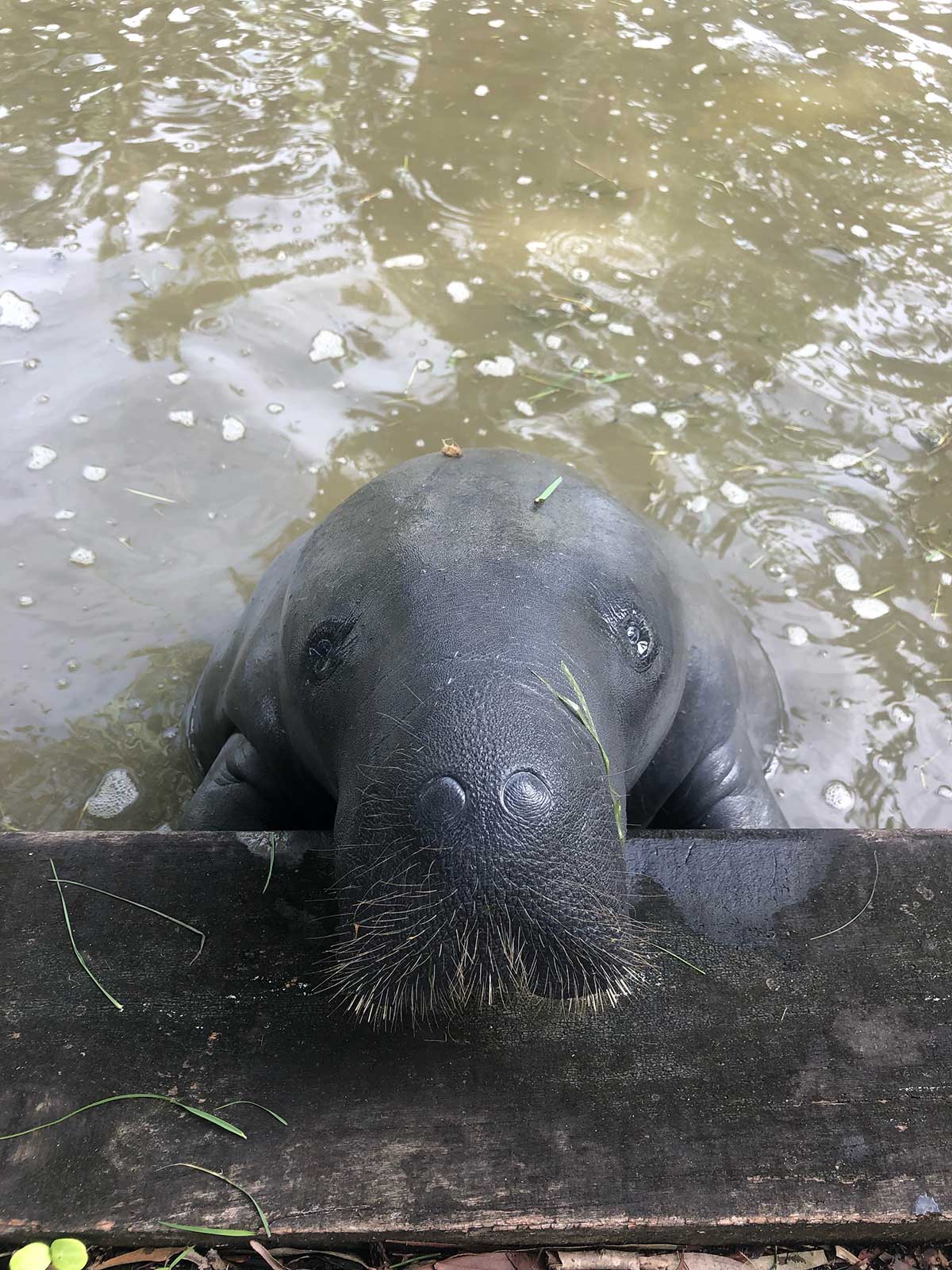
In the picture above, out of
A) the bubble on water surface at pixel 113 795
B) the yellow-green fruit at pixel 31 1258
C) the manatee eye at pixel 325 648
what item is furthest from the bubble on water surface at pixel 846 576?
the yellow-green fruit at pixel 31 1258

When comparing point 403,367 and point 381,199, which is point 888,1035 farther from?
point 381,199

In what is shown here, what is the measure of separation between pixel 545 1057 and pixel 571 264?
6844mm

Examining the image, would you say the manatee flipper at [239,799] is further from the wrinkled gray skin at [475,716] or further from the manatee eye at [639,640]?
the manatee eye at [639,640]

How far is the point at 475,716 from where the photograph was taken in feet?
7.14

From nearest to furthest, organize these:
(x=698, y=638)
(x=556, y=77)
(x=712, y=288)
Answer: (x=698, y=638) < (x=712, y=288) < (x=556, y=77)

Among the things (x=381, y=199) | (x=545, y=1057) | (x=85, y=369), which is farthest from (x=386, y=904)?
(x=381, y=199)

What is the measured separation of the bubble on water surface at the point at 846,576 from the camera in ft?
20.3

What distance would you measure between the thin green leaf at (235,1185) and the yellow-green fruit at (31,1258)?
1.11ft

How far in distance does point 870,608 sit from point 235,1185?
16.5 feet

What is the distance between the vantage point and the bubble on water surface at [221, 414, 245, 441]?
6797 mm

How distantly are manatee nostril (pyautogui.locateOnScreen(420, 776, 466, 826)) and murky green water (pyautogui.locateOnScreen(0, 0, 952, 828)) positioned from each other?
3559mm

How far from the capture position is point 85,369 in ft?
23.2

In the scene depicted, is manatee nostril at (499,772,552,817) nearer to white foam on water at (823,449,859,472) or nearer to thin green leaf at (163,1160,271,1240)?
thin green leaf at (163,1160,271,1240)

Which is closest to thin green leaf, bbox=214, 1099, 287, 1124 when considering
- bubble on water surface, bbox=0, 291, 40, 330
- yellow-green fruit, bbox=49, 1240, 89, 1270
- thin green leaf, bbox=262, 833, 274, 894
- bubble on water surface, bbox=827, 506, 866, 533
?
yellow-green fruit, bbox=49, 1240, 89, 1270
